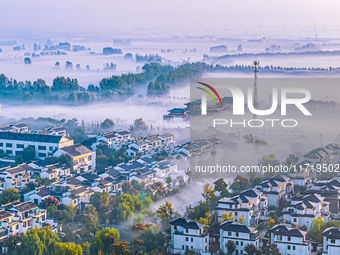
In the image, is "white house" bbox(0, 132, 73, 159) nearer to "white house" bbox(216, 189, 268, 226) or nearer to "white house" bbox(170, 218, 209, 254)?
"white house" bbox(216, 189, 268, 226)

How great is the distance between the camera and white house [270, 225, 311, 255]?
664cm

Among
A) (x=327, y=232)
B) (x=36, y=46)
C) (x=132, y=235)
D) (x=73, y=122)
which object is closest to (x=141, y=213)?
(x=132, y=235)

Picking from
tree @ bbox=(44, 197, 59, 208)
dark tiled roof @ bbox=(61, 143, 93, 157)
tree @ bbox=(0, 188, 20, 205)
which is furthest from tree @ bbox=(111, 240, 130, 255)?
dark tiled roof @ bbox=(61, 143, 93, 157)

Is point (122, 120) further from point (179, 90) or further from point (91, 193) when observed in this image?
point (91, 193)

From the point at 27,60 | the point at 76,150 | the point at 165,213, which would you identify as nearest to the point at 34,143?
the point at 76,150

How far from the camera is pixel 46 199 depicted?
328 inches

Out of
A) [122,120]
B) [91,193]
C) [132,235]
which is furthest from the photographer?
[122,120]

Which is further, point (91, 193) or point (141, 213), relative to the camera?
point (91, 193)

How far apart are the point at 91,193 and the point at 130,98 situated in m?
14.3

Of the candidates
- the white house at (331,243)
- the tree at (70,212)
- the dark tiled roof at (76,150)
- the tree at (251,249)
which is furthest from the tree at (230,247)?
the dark tiled roof at (76,150)

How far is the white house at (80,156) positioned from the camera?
10930 millimetres

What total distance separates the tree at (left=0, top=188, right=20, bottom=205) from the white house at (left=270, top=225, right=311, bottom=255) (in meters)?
3.73

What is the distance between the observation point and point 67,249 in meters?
6.52

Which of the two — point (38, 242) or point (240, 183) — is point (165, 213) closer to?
point (38, 242)
